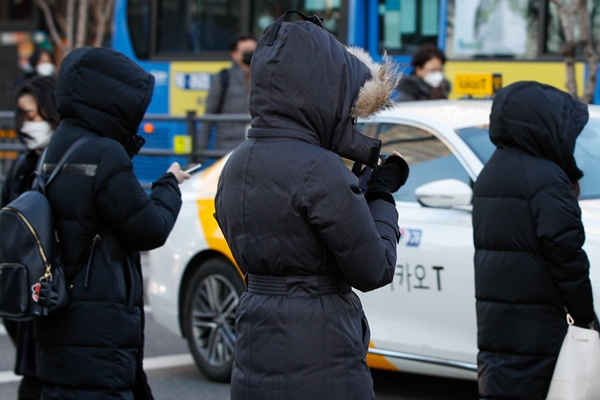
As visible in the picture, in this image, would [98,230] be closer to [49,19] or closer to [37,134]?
[37,134]

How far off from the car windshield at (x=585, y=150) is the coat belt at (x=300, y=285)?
104 inches

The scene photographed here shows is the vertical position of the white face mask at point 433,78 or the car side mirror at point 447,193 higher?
the white face mask at point 433,78

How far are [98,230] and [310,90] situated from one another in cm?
138

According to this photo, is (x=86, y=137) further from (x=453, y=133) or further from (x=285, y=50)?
(x=453, y=133)

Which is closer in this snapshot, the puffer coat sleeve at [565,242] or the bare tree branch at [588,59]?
the puffer coat sleeve at [565,242]

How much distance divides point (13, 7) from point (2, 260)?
63.3 feet

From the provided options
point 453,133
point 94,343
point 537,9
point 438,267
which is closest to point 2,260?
point 94,343

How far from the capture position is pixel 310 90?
2902mm

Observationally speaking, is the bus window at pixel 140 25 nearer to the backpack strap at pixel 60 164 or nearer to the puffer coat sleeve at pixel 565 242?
the backpack strap at pixel 60 164

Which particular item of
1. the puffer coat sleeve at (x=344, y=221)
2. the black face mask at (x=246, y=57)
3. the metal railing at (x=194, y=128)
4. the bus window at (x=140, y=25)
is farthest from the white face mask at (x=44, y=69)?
the puffer coat sleeve at (x=344, y=221)

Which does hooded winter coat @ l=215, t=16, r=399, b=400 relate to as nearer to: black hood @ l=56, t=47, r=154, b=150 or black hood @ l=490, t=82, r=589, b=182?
black hood @ l=56, t=47, r=154, b=150

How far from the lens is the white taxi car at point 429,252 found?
5.34 meters

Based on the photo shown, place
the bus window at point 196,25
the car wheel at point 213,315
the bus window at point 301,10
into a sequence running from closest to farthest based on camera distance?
the car wheel at point 213,315
the bus window at point 301,10
the bus window at point 196,25

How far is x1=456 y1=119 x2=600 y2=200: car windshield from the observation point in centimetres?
536
